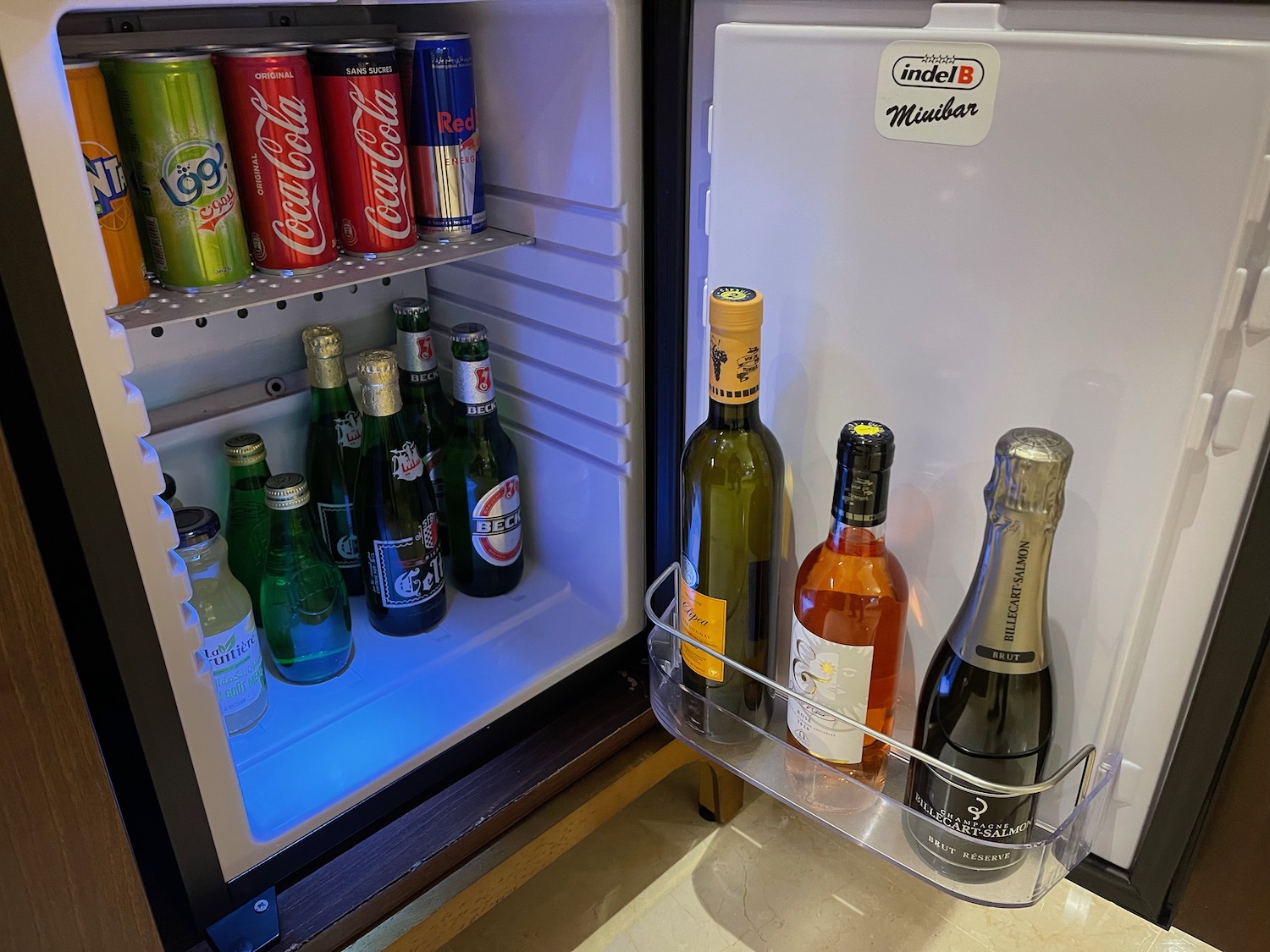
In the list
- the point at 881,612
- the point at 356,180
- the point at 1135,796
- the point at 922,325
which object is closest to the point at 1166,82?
the point at 922,325

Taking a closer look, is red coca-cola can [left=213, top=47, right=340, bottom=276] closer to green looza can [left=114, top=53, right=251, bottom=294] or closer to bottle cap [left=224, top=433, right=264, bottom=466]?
green looza can [left=114, top=53, right=251, bottom=294]

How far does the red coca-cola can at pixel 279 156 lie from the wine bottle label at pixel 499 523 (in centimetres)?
39

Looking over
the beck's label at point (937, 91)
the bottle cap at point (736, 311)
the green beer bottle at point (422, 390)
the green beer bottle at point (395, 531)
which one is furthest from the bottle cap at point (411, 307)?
the beck's label at point (937, 91)

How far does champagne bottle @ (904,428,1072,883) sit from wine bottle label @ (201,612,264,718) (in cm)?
65

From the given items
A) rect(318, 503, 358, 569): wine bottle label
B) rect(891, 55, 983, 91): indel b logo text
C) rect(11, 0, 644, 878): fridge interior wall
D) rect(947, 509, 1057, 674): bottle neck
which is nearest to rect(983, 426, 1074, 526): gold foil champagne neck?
rect(947, 509, 1057, 674): bottle neck

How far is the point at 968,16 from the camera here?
60 centimetres

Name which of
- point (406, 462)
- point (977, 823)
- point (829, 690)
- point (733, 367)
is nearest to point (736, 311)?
point (733, 367)

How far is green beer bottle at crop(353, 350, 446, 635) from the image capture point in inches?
42.1

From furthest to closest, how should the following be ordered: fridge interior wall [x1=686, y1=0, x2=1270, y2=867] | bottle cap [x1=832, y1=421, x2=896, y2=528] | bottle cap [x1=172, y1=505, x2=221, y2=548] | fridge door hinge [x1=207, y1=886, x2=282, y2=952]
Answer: bottle cap [x1=172, y1=505, x2=221, y2=548], fridge door hinge [x1=207, y1=886, x2=282, y2=952], bottle cap [x1=832, y1=421, x2=896, y2=528], fridge interior wall [x1=686, y1=0, x2=1270, y2=867]

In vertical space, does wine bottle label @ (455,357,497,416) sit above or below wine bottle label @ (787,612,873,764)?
above

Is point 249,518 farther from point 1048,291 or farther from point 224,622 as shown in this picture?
point 1048,291

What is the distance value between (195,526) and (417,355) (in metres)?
0.31

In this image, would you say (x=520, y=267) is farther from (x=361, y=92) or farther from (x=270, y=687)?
(x=270, y=687)

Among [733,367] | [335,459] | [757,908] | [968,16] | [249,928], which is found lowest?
[757,908]
